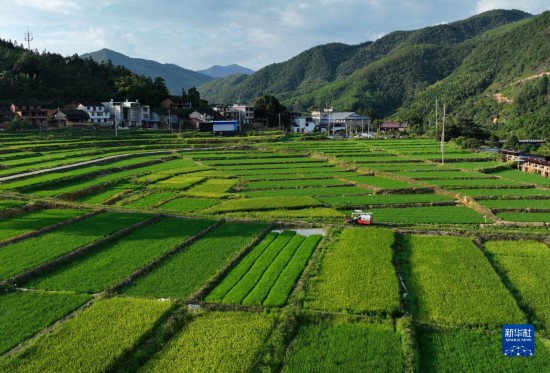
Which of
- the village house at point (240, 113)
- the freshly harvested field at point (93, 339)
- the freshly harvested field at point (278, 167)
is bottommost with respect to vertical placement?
the freshly harvested field at point (93, 339)

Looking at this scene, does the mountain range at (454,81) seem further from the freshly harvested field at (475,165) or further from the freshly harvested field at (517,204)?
the freshly harvested field at (517,204)

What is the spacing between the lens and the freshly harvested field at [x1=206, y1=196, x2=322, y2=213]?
91.1ft

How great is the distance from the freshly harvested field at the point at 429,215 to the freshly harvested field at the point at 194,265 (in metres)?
7.78

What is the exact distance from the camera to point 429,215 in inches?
1028

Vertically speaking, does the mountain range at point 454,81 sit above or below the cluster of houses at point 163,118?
above

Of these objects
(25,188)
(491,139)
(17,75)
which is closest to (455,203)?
(25,188)

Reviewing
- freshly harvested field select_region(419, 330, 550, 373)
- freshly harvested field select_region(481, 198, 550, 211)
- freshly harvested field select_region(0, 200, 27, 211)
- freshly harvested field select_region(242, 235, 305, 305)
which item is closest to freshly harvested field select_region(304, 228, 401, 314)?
freshly harvested field select_region(242, 235, 305, 305)

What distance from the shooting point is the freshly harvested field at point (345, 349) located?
10938 mm

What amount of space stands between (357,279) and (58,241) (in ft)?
44.7

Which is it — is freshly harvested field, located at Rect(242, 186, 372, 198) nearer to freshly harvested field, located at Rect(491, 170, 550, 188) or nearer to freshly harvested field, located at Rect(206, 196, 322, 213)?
freshly harvested field, located at Rect(206, 196, 322, 213)

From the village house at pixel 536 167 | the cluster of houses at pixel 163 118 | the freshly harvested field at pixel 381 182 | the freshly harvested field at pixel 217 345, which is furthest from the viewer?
the cluster of houses at pixel 163 118

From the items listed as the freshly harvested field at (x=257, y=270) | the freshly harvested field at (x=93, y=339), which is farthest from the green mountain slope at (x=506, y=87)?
the freshly harvested field at (x=93, y=339)

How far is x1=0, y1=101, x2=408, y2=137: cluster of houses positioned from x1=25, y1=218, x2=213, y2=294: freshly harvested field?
45834 millimetres

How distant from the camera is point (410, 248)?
66.4ft
